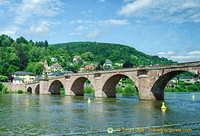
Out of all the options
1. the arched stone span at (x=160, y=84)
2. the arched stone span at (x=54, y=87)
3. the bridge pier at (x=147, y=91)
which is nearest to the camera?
the arched stone span at (x=160, y=84)

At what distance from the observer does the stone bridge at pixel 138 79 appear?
38959mm

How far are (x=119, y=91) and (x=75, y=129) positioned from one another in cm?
7179

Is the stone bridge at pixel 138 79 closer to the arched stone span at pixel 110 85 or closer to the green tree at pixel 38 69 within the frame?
the arched stone span at pixel 110 85

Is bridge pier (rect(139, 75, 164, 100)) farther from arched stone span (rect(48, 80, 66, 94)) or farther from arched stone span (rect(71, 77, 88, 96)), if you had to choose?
arched stone span (rect(48, 80, 66, 94))

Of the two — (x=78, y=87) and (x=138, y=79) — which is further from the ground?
(x=138, y=79)

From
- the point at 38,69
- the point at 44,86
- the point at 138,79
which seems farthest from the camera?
the point at 38,69

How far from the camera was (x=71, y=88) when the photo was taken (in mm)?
68812

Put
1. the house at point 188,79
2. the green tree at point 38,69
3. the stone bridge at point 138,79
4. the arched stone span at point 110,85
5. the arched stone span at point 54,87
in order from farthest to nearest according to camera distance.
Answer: the house at point 188,79, the green tree at point 38,69, the arched stone span at point 54,87, the arched stone span at point 110,85, the stone bridge at point 138,79

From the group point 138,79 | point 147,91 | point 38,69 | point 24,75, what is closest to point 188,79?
point 38,69

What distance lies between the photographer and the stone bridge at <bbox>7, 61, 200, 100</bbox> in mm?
38959

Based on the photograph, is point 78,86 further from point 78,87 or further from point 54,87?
point 54,87

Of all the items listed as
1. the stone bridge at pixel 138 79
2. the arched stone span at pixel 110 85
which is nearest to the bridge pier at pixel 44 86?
the stone bridge at pixel 138 79

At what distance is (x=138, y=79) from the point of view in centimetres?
4422

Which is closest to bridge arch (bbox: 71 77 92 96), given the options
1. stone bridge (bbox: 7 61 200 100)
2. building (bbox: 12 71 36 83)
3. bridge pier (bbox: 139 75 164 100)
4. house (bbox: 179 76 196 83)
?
stone bridge (bbox: 7 61 200 100)
